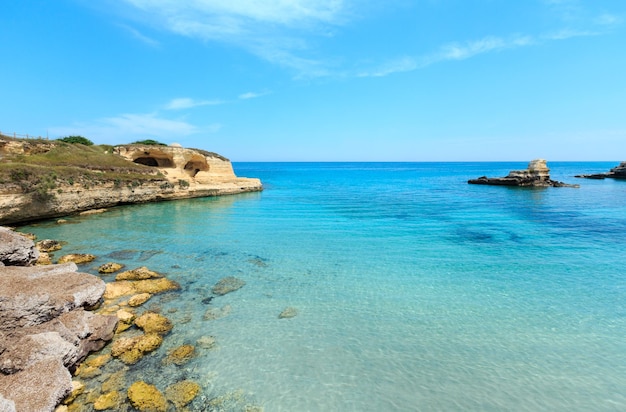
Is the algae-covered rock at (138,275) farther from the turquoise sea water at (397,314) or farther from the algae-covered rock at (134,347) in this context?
the algae-covered rock at (134,347)

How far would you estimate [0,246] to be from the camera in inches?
438

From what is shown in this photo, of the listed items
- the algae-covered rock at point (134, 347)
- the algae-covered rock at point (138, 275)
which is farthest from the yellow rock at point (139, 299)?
the algae-covered rock at point (134, 347)

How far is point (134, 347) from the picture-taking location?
769 centimetres

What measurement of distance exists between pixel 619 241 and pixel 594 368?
1471 cm

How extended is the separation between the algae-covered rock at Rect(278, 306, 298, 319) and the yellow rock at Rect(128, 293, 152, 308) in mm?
4676

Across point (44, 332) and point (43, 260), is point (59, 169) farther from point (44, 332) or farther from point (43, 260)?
point (44, 332)

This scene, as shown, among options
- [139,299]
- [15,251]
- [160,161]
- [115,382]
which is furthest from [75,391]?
[160,161]

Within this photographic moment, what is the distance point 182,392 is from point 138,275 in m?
7.17

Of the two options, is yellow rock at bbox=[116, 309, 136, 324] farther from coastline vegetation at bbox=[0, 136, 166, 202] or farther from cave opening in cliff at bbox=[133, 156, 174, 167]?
cave opening in cliff at bbox=[133, 156, 174, 167]

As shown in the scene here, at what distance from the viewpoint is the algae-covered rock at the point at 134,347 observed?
7454 millimetres

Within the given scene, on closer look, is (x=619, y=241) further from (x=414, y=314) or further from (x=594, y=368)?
(x=414, y=314)

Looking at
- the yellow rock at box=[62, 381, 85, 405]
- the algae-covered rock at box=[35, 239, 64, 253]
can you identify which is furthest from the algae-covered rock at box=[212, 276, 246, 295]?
the algae-covered rock at box=[35, 239, 64, 253]

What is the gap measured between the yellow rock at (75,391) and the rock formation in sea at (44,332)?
0.16m

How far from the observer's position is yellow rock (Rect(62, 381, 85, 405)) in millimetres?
6104
